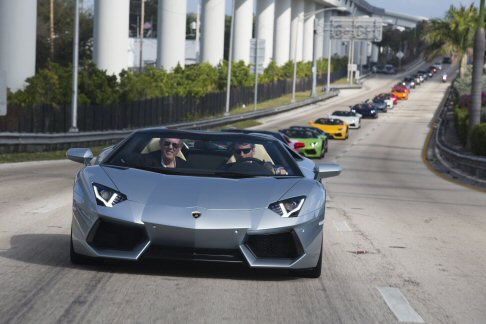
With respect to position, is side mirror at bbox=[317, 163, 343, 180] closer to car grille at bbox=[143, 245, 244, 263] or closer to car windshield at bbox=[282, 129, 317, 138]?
car grille at bbox=[143, 245, 244, 263]

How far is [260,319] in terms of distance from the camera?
23.6 feet

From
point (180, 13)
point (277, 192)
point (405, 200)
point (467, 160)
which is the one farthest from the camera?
point (180, 13)

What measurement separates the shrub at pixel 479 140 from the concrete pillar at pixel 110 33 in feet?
80.1

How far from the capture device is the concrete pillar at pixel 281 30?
112 meters

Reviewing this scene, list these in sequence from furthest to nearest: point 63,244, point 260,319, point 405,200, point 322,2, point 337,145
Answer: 1. point 322,2
2. point 337,145
3. point 405,200
4. point 63,244
5. point 260,319

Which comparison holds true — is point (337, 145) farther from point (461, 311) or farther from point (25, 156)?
point (461, 311)

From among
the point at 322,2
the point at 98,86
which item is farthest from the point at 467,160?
the point at 322,2

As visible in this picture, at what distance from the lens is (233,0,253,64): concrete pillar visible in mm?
→ 91938

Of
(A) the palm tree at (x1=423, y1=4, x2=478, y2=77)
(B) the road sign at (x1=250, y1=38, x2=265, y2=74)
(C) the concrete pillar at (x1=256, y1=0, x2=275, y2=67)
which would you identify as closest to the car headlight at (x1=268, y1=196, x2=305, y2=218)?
(B) the road sign at (x1=250, y1=38, x2=265, y2=74)

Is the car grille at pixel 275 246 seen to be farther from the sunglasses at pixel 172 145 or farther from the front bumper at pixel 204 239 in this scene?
the sunglasses at pixel 172 145

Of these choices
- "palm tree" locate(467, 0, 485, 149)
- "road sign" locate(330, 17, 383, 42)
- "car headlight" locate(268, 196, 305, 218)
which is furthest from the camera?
"road sign" locate(330, 17, 383, 42)

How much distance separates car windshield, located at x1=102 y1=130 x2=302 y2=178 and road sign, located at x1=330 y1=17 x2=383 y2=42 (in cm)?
11756

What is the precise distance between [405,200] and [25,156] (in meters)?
14.6

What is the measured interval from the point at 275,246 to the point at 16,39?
4117 centimetres
